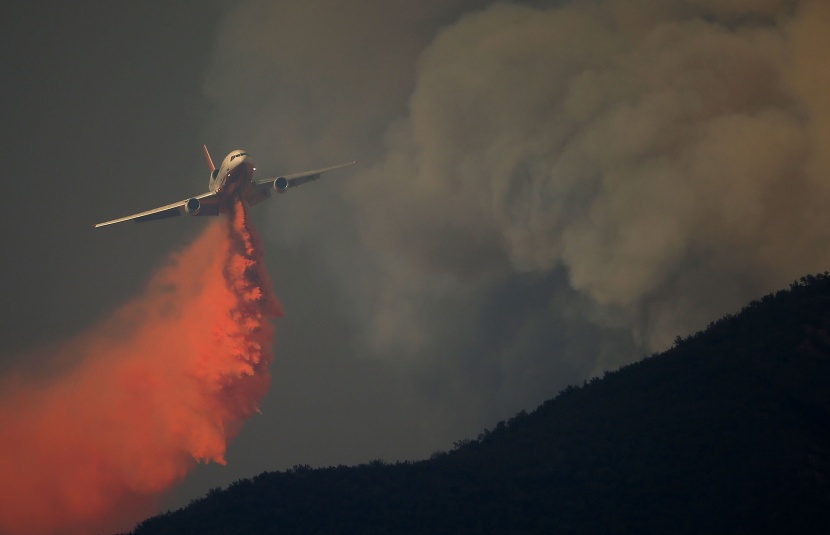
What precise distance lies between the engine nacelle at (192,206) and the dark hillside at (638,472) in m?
29.1

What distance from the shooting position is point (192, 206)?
114062 millimetres

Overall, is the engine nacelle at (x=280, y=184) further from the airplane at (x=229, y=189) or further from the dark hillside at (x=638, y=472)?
the dark hillside at (x=638, y=472)

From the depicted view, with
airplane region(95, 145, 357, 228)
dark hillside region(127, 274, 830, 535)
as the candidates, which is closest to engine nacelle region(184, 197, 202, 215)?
airplane region(95, 145, 357, 228)

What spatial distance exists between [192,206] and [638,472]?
4682cm

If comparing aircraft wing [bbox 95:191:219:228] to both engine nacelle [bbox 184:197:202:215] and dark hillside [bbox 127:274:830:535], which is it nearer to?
engine nacelle [bbox 184:197:202:215]

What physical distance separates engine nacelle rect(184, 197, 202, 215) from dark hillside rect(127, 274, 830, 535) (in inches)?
1145

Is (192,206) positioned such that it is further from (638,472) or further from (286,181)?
(638,472)

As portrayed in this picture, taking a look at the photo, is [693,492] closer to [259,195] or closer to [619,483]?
[619,483]

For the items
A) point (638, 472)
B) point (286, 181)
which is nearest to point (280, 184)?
point (286, 181)

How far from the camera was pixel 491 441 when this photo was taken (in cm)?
10725

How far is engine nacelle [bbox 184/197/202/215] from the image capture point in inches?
4486

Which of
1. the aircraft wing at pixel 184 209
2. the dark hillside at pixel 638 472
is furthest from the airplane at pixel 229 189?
the dark hillside at pixel 638 472

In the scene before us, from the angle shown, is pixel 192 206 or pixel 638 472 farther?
pixel 192 206

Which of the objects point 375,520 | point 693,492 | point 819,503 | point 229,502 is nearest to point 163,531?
point 229,502
